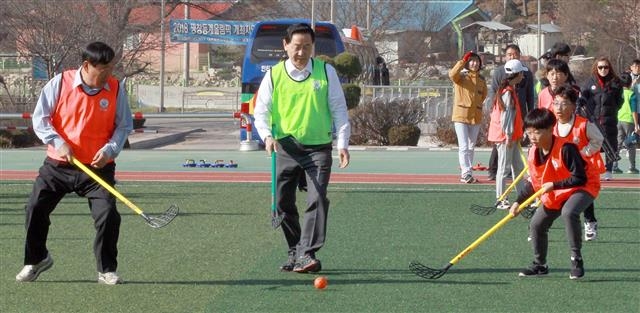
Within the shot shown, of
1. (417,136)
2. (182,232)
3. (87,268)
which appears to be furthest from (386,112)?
(87,268)

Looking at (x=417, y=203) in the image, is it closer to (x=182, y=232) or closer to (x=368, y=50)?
(x=182, y=232)

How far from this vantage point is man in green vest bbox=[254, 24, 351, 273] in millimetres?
9203

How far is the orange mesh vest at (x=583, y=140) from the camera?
9.13 meters

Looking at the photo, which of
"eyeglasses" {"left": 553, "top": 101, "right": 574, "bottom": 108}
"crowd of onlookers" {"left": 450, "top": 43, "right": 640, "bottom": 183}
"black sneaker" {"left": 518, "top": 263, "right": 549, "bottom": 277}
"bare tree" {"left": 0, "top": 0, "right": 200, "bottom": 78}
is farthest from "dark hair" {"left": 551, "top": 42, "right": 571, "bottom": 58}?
"bare tree" {"left": 0, "top": 0, "right": 200, "bottom": 78}

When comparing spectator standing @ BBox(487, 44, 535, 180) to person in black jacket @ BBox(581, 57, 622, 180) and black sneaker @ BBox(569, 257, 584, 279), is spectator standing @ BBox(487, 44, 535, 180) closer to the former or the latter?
person in black jacket @ BBox(581, 57, 622, 180)

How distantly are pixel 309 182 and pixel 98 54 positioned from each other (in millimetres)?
1844

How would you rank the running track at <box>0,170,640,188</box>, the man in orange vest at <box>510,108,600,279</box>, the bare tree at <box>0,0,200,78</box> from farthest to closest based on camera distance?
1. the bare tree at <box>0,0,200,78</box>
2. the running track at <box>0,170,640,188</box>
3. the man in orange vest at <box>510,108,600,279</box>

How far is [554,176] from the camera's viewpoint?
29.4ft

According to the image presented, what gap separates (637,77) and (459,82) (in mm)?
4145

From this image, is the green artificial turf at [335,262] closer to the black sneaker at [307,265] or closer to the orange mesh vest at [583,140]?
the black sneaker at [307,265]

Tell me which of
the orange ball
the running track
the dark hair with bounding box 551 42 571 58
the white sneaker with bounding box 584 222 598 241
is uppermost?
the dark hair with bounding box 551 42 571 58

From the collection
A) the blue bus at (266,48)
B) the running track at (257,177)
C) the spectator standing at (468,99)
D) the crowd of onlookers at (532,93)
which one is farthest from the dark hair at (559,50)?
the blue bus at (266,48)

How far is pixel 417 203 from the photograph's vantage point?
14258 millimetres

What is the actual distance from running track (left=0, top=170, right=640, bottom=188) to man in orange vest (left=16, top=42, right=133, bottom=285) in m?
8.28
